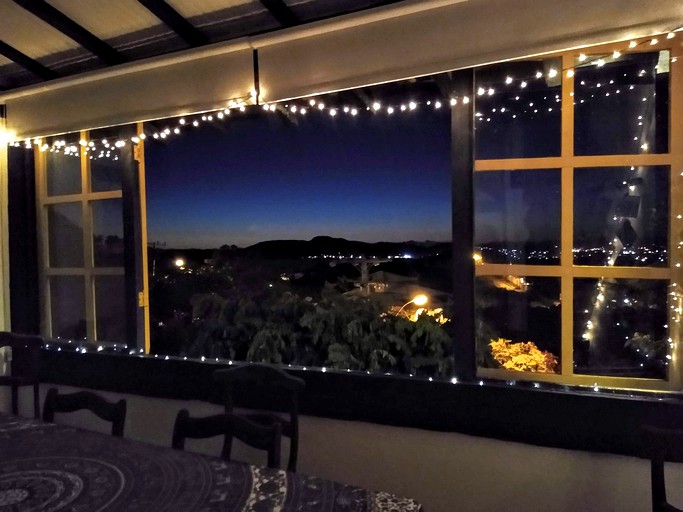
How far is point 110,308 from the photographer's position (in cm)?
340

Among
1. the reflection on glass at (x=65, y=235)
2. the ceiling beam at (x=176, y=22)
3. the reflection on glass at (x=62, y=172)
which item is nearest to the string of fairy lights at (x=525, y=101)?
the ceiling beam at (x=176, y=22)

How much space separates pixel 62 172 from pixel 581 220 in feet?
10.9

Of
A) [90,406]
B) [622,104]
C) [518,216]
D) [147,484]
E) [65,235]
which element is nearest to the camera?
[147,484]

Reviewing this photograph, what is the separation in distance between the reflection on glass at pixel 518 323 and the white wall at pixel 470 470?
384mm

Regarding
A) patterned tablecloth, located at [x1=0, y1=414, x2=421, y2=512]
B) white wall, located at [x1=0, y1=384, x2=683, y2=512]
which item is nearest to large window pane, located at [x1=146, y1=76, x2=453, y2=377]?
white wall, located at [x1=0, y1=384, x2=683, y2=512]

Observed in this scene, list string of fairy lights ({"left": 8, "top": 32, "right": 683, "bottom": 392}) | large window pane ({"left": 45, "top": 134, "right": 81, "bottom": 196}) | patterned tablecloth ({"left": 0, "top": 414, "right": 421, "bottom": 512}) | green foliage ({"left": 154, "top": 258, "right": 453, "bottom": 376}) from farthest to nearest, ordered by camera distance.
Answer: large window pane ({"left": 45, "top": 134, "right": 81, "bottom": 196}) → green foliage ({"left": 154, "top": 258, "right": 453, "bottom": 376}) → string of fairy lights ({"left": 8, "top": 32, "right": 683, "bottom": 392}) → patterned tablecloth ({"left": 0, "top": 414, "right": 421, "bottom": 512})

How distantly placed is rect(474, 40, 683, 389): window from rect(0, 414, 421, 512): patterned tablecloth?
1.20m

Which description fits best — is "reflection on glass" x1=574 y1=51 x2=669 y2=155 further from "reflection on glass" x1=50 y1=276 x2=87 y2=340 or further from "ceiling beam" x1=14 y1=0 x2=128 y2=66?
"reflection on glass" x1=50 y1=276 x2=87 y2=340

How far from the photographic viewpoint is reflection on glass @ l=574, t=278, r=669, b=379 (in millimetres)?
2070

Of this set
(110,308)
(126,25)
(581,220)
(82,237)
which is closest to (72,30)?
(126,25)

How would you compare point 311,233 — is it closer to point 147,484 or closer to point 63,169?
point 63,169

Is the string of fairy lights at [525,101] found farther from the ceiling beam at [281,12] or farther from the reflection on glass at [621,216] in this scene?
the ceiling beam at [281,12]

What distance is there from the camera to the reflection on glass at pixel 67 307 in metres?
3.50

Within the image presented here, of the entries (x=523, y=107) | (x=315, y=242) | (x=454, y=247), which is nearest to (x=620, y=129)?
(x=523, y=107)
